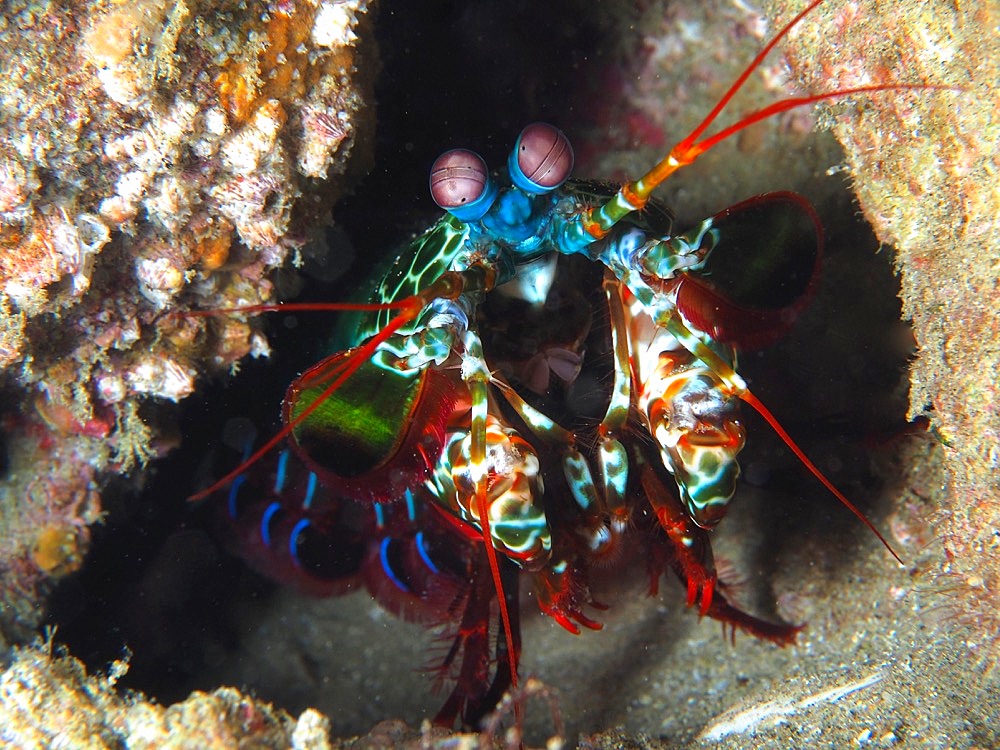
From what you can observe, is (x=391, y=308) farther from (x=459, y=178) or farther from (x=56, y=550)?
(x=56, y=550)

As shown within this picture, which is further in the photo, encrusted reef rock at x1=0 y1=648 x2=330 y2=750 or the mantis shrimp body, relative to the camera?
the mantis shrimp body

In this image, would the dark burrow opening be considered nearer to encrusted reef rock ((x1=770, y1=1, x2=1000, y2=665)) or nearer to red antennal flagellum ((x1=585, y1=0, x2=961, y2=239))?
encrusted reef rock ((x1=770, y1=1, x2=1000, y2=665))

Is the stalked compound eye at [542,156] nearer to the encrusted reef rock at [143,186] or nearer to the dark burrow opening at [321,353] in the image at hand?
the encrusted reef rock at [143,186]

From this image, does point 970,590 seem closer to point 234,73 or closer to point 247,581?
point 234,73

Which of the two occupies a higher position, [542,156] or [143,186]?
[143,186]

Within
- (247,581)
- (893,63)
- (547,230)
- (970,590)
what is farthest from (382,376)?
(247,581)

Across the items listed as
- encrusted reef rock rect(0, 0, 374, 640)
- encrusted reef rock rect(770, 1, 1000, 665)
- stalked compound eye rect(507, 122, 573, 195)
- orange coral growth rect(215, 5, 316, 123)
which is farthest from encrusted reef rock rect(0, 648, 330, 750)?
encrusted reef rock rect(770, 1, 1000, 665)

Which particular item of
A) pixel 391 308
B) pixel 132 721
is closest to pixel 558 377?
pixel 391 308
